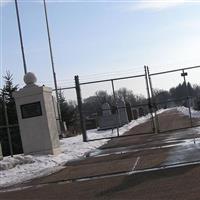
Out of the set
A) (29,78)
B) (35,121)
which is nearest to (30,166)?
(35,121)

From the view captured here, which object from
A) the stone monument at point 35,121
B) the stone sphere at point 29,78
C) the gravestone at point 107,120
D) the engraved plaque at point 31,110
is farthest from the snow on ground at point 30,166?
the gravestone at point 107,120

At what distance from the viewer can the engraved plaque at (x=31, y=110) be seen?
18016 millimetres

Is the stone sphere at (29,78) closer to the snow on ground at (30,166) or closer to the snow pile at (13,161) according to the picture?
the snow on ground at (30,166)

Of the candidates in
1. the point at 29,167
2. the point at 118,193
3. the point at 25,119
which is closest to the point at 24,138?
the point at 25,119

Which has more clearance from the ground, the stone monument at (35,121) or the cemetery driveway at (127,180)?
the stone monument at (35,121)

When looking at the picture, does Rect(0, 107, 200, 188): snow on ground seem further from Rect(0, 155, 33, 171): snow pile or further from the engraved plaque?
the engraved plaque

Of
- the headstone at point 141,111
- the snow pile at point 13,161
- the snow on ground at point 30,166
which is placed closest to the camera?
the snow on ground at point 30,166

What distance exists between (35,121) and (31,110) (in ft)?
1.52

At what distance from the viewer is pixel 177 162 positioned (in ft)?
37.1

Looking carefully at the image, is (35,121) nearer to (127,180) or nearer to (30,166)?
(30,166)

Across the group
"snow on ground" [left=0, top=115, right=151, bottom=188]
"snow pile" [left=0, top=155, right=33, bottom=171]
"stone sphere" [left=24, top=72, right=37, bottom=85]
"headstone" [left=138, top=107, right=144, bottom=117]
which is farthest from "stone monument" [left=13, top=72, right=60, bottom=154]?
"headstone" [left=138, top=107, right=144, bottom=117]

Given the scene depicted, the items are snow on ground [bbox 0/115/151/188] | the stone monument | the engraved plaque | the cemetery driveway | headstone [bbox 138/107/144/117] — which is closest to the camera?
the cemetery driveway

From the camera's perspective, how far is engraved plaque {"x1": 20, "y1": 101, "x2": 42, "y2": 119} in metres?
18.0

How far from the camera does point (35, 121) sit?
17953 millimetres
